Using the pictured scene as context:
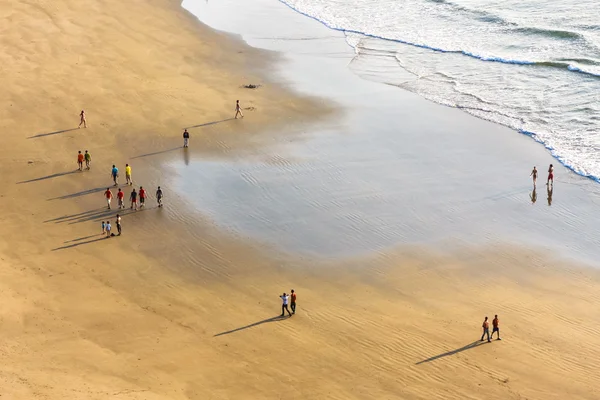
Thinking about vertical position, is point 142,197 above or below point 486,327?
above

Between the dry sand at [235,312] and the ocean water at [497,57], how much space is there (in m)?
11.2

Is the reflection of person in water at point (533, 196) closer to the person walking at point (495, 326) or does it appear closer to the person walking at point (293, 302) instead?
the person walking at point (495, 326)

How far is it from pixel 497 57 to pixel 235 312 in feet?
102

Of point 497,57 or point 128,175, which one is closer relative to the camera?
point 128,175

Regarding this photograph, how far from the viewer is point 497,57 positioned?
47.5 m

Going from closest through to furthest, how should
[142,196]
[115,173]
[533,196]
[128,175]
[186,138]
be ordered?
1. [142,196]
2. [115,173]
3. [533,196]
4. [128,175]
5. [186,138]

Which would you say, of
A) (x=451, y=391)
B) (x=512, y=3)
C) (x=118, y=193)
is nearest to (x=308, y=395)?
(x=451, y=391)

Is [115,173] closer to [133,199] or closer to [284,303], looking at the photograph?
[133,199]

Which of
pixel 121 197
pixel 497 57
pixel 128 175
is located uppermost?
pixel 497 57

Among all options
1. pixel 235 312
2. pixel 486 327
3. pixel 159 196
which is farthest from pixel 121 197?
pixel 486 327

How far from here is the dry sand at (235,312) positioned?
1970 centimetres

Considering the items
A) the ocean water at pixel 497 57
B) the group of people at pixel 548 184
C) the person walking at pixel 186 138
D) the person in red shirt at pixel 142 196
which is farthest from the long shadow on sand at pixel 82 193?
the ocean water at pixel 497 57

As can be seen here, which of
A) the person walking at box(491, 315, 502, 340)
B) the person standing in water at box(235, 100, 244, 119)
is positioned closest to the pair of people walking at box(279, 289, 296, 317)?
the person walking at box(491, 315, 502, 340)

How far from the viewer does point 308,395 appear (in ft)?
63.5
